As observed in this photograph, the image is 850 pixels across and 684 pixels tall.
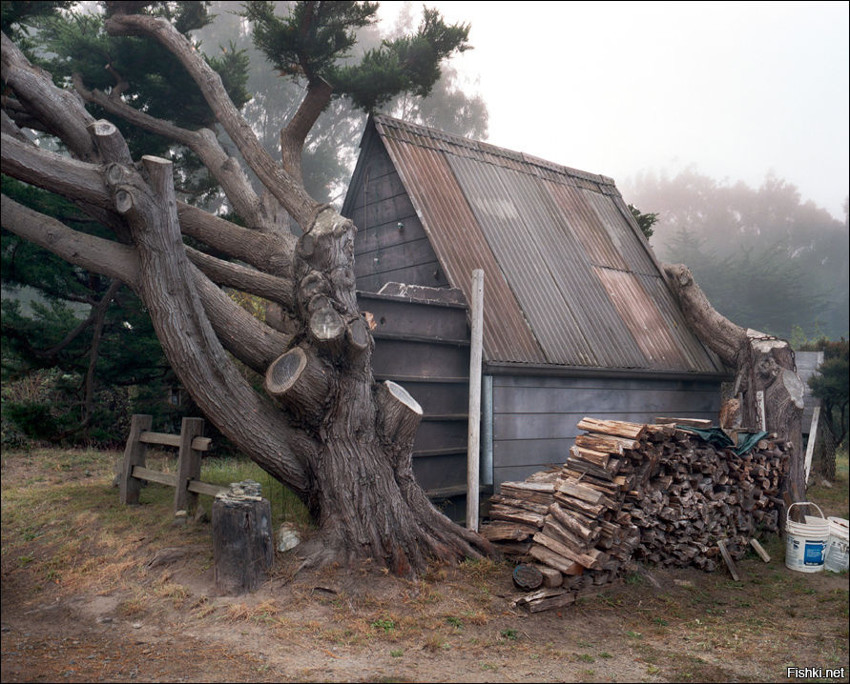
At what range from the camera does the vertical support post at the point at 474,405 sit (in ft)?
26.7

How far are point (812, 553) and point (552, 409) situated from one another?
12.3 feet

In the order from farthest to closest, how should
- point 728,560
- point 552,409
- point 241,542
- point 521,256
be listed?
point 521,256, point 552,409, point 728,560, point 241,542

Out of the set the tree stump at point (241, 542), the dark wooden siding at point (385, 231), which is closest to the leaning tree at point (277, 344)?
the tree stump at point (241, 542)

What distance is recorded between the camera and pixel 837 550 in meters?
8.60

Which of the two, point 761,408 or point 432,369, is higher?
point 432,369

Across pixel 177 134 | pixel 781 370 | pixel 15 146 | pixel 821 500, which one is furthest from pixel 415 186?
pixel 821 500

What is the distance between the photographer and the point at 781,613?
701cm

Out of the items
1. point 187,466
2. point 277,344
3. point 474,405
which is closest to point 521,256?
point 474,405

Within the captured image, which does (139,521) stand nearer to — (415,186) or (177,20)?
(415,186)

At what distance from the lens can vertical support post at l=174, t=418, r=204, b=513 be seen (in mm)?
7852

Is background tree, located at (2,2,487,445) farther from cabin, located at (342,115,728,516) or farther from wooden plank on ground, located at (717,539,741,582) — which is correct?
wooden plank on ground, located at (717,539,741,582)

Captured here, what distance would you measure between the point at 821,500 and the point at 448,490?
869 cm

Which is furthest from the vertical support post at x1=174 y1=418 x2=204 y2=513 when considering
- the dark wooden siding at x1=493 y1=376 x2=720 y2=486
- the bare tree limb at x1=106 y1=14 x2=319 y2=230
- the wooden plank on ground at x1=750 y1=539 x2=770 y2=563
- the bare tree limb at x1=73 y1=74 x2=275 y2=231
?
the wooden plank on ground at x1=750 y1=539 x2=770 y2=563

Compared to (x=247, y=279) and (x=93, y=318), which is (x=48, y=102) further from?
(x=93, y=318)
